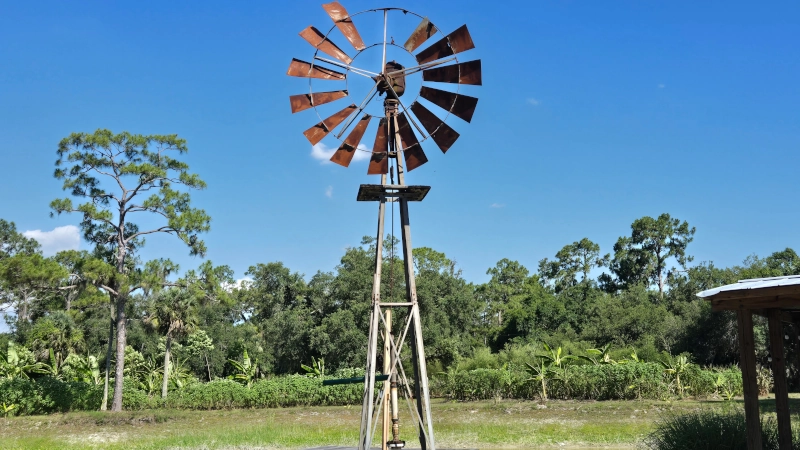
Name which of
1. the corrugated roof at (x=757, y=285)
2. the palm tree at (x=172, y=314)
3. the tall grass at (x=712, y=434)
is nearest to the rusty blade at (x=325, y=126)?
the corrugated roof at (x=757, y=285)

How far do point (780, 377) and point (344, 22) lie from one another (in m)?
6.14

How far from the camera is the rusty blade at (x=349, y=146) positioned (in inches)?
330

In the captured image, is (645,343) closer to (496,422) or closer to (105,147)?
(496,422)

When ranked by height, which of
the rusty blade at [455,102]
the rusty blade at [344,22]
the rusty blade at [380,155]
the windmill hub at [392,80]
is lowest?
the rusty blade at [380,155]

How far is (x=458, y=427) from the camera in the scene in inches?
631

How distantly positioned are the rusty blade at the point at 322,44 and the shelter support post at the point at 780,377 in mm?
5520

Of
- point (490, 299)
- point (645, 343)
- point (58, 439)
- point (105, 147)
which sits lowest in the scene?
point (58, 439)

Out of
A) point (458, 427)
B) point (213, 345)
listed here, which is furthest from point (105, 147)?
point (458, 427)

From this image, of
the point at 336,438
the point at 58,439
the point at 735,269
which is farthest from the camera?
the point at 735,269

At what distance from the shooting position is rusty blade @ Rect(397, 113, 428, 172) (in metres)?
8.45

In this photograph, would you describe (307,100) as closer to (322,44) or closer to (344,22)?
(322,44)

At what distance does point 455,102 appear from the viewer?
8.32 meters

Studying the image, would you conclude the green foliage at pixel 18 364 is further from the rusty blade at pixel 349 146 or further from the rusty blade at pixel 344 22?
the rusty blade at pixel 344 22

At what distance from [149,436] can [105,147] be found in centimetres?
1171
